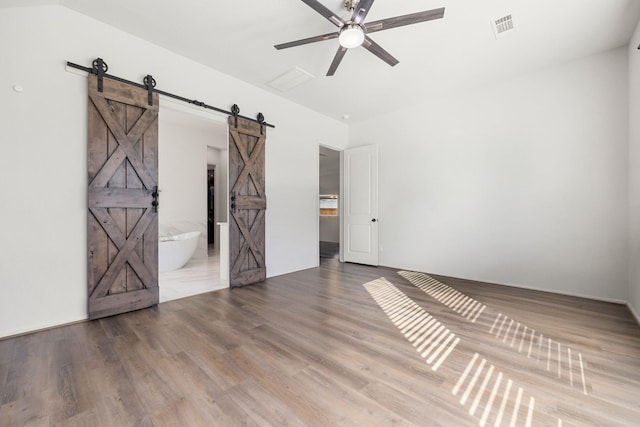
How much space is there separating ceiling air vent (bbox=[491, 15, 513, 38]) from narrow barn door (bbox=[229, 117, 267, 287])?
3265 millimetres

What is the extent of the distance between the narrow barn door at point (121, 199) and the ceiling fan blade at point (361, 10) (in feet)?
8.14

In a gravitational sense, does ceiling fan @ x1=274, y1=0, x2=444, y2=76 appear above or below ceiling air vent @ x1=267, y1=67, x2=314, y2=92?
below

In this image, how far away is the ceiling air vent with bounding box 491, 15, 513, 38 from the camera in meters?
2.81

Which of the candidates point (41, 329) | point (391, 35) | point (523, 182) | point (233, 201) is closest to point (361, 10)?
point (391, 35)

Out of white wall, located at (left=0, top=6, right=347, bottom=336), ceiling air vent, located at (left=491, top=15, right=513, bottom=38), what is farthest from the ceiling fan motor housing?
white wall, located at (left=0, top=6, right=347, bottom=336)

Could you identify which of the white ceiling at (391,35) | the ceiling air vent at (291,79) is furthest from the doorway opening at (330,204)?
the white ceiling at (391,35)

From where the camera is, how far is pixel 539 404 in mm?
1588

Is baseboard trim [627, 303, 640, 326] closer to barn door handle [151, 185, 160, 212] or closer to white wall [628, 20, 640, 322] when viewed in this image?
white wall [628, 20, 640, 322]

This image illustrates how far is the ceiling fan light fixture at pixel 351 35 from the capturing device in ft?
8.02

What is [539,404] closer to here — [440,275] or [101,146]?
[440,275]

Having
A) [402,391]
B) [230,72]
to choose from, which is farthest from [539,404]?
[230,72]

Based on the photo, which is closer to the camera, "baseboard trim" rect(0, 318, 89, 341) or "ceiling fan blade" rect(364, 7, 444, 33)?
"ceiling fan blade" rect(364, 7, 444, 33)

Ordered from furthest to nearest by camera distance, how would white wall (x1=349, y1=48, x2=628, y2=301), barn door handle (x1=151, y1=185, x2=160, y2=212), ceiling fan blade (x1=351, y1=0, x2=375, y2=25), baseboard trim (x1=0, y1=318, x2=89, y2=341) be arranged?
1. white wall (x1=349, y1=48, x2=628, y2=301)
2. barn door handle (x1=151, y1=185, x2=160, y2=212)
3. baseboard trim (x1=0, y1=318, x2=89, y2=341)
4. ceiling fan blade (x1=351, y1=0, x2=375, y2=25)

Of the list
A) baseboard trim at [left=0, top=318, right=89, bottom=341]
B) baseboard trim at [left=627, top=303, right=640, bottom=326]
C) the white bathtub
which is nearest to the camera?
baseboard trim at [left=0, top=318, right=89, bottom=341]
